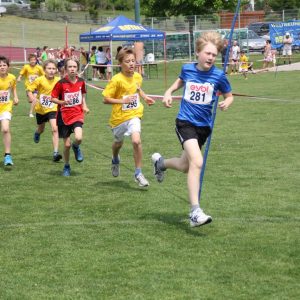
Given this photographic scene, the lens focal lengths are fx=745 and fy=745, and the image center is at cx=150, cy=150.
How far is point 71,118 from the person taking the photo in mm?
11406

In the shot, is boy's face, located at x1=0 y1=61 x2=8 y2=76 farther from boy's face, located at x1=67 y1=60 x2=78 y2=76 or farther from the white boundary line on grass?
the white boundary line on grass

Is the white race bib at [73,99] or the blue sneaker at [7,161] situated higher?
the white race bib at [73,99]

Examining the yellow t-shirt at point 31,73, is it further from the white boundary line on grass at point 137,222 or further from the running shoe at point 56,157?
the white boundary line on grass at point 137,222

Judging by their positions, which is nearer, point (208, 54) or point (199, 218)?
point (199, 218)

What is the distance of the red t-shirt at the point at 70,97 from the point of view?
447 inches

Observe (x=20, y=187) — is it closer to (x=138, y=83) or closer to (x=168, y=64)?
(x=138, y=83)

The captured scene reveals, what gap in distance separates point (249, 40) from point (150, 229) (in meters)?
45.7

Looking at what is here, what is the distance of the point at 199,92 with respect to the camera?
7645 mm

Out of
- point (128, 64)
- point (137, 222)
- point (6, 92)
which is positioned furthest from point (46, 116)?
point (137, 222)

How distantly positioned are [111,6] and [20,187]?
329 ft

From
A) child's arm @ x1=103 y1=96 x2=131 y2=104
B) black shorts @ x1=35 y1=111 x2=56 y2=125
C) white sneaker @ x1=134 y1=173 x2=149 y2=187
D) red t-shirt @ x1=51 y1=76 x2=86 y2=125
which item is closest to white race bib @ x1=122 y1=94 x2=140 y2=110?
child's arm @ x1=103 y1=96 x2=131 y2=104

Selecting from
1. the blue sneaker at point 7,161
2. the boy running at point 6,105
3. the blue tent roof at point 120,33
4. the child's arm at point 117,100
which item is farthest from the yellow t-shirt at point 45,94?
the blue tent roof at point 120,33

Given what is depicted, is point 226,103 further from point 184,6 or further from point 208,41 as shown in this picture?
point 184,6

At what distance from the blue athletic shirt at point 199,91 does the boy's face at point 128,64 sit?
2.37m
